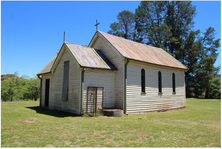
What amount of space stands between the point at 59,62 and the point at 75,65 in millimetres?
2707

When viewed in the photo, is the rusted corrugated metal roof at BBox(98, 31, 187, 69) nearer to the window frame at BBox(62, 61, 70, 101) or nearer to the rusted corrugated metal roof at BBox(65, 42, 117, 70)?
the rusted corrugated metal roof at BBox(65, 42, 117, 70)

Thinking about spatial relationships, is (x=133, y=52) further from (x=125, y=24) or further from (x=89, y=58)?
(x=125, y=24)

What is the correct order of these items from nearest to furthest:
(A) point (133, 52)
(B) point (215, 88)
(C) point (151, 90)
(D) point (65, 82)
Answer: (D) point (65, 82)
(C) point (151, 90)
(A) point (133, 52)
(B) point (215, 88)

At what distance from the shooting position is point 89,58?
1405cm

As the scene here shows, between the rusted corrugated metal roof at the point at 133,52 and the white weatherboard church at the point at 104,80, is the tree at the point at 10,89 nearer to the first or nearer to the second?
the white weatherboard church at the point at 104,80

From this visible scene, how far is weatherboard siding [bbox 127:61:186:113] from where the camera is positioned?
46.9ft

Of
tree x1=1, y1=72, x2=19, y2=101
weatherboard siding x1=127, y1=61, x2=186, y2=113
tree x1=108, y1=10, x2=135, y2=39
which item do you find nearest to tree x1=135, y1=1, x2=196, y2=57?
tree x1=108, y1=10, x2=135, y2=39

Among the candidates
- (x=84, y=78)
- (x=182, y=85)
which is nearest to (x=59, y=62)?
(x=84, y=78)

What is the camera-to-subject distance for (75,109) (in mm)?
12930

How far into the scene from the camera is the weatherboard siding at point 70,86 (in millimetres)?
12938

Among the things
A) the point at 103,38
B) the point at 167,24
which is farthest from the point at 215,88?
the point at 103,38

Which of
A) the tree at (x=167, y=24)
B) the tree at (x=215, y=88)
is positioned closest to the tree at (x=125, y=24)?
the tree at (x=167, y=24)

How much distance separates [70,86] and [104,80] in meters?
2.61

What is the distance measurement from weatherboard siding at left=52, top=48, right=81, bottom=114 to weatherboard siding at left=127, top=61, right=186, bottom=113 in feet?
12.9
